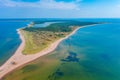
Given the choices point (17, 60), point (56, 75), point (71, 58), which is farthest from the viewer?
point (71, 58)

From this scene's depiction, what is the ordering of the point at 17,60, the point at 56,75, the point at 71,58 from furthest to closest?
the point at 71,58 → the point at 17,60 → the point at 56,75

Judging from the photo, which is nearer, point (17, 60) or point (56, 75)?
point (56, 75)

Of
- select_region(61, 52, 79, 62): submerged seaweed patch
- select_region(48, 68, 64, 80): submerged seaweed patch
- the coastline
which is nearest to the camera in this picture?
select_region(48, 68, 64, 80): submerged seaweed patch

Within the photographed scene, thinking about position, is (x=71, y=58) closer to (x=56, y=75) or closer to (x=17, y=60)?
(x=56, y=75)

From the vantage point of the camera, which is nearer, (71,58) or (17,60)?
(17,60)

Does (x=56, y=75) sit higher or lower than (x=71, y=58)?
higher

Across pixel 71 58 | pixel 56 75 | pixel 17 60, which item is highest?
pixel 56 75

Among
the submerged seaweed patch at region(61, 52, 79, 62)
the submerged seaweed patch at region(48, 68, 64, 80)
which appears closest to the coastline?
the submerged seaweed patch at region(61, 52, 79, 62)

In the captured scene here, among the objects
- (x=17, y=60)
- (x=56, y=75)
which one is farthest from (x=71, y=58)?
(x=17, y=60)

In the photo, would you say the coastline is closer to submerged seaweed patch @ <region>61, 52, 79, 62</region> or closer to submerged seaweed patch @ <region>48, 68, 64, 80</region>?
submerged seaweed patch @ <region>61, 52, 79, 62</region>

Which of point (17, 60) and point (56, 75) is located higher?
point (56, 75)

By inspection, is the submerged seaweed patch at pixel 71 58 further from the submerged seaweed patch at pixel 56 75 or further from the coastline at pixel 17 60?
the submerged seaweed patch at pixel 56 75

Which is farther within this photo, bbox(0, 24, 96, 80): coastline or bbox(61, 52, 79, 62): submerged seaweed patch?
bbox(61, 52, 79, 62): submerged seaweed patch

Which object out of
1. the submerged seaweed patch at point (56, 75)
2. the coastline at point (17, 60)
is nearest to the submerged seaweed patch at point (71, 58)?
the coastline at point (17, 60)
